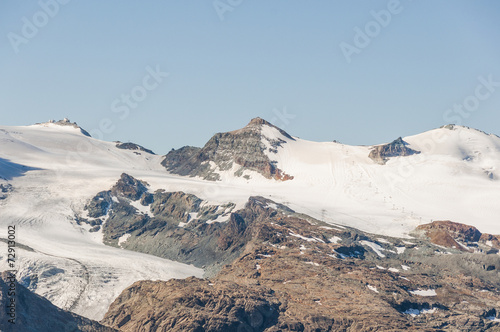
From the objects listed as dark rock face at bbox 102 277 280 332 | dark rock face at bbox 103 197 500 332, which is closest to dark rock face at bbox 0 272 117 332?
dark rock face at bbox 102 277 280 332

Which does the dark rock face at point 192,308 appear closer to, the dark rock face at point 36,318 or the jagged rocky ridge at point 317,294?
the jagged rocky ridge at point 317,294

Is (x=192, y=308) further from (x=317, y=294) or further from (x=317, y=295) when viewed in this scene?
(x=317, y=294)

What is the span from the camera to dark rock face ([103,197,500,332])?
464ft

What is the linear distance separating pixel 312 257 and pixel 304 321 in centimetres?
3727

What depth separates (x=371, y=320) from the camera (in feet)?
469

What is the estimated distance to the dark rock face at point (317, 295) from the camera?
141500mm

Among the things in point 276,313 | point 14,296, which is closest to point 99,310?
point 276,313

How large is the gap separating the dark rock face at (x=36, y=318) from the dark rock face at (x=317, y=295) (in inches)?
949

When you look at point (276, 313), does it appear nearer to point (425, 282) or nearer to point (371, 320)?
point (371, 320)

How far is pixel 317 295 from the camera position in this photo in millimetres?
156625

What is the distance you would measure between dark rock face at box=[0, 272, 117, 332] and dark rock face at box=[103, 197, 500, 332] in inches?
949

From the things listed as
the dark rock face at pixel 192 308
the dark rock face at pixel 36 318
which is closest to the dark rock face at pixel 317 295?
the dark rock face at pixel 192 308

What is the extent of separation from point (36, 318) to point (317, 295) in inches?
2643

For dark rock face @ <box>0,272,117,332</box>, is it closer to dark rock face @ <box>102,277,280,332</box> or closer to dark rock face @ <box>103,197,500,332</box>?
dark rock face @ <box>102,277,280,332</box>
